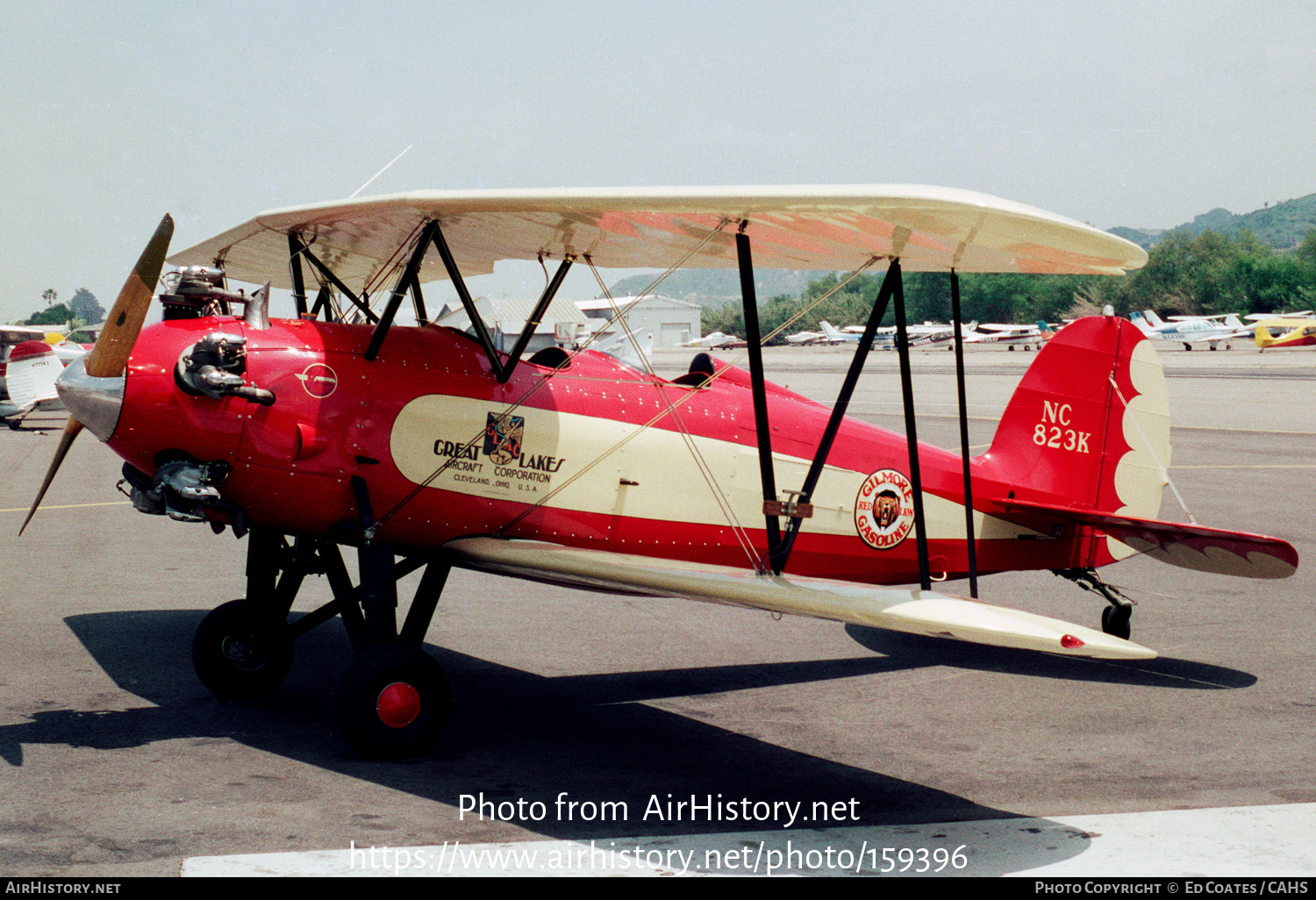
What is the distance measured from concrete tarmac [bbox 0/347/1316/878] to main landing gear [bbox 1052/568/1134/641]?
10.6 inches

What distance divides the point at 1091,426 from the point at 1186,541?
1591mm

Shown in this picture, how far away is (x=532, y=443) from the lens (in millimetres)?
6133

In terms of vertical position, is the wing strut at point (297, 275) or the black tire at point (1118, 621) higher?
the wing strut at point (297, 275)

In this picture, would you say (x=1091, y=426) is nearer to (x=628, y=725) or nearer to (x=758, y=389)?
(x=758, y=389)

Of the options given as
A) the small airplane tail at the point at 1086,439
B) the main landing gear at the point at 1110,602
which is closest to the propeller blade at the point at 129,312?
the small airplane tail at the point at 1086,439

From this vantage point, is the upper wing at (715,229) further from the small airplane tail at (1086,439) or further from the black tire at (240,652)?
the black tire at (240,652)

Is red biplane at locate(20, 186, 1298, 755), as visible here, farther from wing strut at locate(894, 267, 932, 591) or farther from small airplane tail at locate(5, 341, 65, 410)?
small airplane tail at locate(5, 341, 65, 410)

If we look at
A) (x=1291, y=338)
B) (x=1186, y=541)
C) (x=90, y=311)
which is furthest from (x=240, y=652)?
(x=1291, y=338)

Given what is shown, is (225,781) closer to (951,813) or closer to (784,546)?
(784,546)

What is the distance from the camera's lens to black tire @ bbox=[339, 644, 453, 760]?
548 centimetres

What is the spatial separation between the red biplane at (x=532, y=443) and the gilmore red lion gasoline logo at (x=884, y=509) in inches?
0.6

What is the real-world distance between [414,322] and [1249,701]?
573 cm

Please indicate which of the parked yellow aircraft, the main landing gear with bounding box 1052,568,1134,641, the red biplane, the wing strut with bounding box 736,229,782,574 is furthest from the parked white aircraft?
the wing strut with bounding box 736,229,782,574

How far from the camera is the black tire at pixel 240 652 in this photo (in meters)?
6.66
